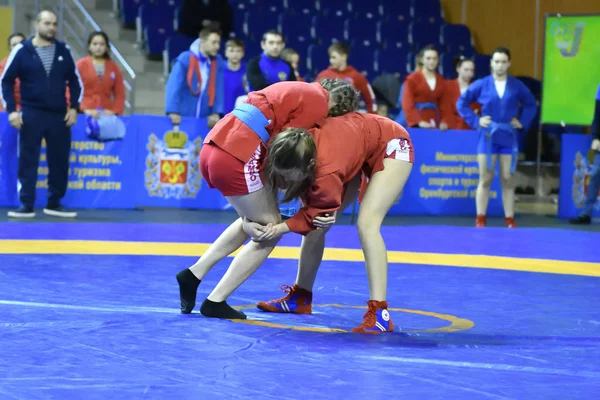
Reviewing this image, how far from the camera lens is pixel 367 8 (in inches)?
599

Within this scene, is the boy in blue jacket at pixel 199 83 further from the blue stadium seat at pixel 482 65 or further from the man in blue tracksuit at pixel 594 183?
the blue stadium seat at pixel 482 65

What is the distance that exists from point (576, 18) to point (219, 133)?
8248 mm

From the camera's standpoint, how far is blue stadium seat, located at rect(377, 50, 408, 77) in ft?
46.1

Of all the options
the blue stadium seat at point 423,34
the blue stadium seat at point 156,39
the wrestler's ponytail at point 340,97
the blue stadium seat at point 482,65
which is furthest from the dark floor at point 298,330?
the blue stadium seat at point 423,34

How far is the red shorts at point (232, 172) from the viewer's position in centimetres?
408

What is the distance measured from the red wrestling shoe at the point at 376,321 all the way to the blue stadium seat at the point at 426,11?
11.7 metres

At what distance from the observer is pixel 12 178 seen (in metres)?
9.71

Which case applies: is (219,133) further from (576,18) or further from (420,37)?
(420,37)

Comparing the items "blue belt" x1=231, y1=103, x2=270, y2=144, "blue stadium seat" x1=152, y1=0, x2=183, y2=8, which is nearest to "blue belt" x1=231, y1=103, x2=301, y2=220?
"blue belt" x1=231, y1=103, x2=270, y2=144

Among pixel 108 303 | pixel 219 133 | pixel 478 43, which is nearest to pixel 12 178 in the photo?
pixel 108 303

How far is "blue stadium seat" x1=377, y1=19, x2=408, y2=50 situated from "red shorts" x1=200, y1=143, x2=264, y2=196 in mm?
10711

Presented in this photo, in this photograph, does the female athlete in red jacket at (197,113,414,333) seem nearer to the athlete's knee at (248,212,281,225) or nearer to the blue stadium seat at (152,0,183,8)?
the athlete's knee at (248,212,281,225)

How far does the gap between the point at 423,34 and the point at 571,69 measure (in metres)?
3.91

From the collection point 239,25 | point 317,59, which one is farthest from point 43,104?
point 317,59
